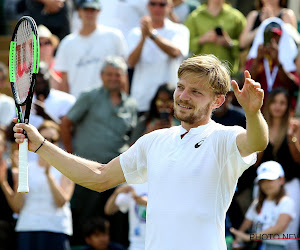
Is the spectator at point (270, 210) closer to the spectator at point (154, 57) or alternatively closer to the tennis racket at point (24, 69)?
the spectator at point (154, 57)

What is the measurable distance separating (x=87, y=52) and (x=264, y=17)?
240cm

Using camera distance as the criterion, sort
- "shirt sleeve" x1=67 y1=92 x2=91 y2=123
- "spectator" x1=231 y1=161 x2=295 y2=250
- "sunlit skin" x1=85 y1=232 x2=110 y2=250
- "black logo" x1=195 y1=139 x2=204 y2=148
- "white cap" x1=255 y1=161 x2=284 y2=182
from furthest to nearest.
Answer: "shirt sleeve" x1=67 y1=92 x2=91 y2=123
"sunlit skin" x1=85 y1=232 x2=110 y2=250
"white cap" x1=255 y1=161 x2=284 y2=182
"spectator" x1=231 y1=161 x2=295 y2=250
"black logo" x1=195 y1=139 x2=204 y2=148

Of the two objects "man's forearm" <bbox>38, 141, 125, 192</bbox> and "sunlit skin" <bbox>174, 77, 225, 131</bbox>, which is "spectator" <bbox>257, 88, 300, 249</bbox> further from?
"sunlit skin" <bbox>174, 77, 225, 131</bbox>

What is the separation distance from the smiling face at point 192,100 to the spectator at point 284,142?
370cm

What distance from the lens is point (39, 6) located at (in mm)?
11055

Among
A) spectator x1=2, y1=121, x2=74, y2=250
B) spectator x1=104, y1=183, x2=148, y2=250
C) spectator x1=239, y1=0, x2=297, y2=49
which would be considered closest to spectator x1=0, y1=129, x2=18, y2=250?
spectator x1=2, y1=121, x2=74, y2=250

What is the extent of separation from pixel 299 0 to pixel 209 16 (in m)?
2.73

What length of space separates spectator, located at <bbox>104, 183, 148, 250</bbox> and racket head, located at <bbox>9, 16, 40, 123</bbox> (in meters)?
2.79

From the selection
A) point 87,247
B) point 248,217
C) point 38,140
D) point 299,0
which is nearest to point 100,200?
point 87,247

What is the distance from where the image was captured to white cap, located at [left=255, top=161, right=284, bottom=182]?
24.7 ft

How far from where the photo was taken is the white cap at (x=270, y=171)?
7535 mm

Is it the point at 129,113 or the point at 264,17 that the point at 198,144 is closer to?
the point at 129,113

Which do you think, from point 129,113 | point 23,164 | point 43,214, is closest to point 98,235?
point 43,214

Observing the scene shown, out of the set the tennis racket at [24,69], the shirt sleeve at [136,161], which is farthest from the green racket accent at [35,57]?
the shirt sleeve at [136,161]
